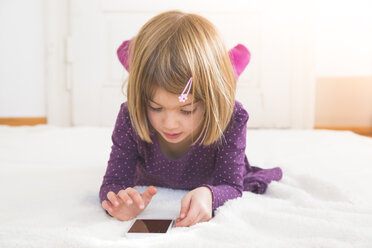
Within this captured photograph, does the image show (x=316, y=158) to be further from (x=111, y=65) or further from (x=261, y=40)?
(x=111, y=65)

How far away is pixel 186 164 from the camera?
831mm

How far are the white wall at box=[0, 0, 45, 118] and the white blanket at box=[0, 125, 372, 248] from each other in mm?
901

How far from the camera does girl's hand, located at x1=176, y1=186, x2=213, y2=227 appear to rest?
62 cm

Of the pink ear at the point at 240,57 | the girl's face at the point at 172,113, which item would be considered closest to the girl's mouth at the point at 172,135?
the girl's face at the point at 172,113

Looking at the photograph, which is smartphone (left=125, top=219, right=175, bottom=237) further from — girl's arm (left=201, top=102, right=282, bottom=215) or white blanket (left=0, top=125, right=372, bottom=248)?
girl's arm (left=201, top=102, right=282, bottom=215)

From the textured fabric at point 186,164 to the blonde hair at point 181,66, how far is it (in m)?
0.07

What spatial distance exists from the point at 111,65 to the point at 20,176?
130 cm

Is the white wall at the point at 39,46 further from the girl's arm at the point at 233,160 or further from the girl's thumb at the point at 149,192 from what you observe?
the girl's thumb at the point at 149,192

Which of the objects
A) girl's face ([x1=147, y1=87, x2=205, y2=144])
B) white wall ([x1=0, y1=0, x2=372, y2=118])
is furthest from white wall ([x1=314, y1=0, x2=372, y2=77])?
girl's face ([x1=147, y1=87, x2=205, y2=144])

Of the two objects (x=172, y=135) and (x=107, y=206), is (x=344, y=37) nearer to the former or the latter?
(x=172, y=135)

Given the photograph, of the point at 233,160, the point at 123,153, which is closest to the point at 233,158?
the point at 233,160

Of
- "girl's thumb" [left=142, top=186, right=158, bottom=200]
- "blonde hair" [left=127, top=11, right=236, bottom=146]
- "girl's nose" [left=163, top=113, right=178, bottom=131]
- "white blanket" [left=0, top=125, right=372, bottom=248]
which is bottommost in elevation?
"white blanket" [left=0, top=125, right=372, bottom=248]

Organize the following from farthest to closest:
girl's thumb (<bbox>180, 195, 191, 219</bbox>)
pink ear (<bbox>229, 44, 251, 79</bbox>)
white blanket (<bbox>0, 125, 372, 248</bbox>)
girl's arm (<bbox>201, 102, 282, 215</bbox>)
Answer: pink ear (<bbox>229, 44, 251, 79</bbox>) → girl's arm (<bbox>201, 102, 282, 215</bbox>) → girl's thumb (<bbox>180, 195, 191, 219</bbox>) → white blanket (<bbox>0, 125, 372, 248</bbox>)

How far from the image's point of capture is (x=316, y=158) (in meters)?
1.20
